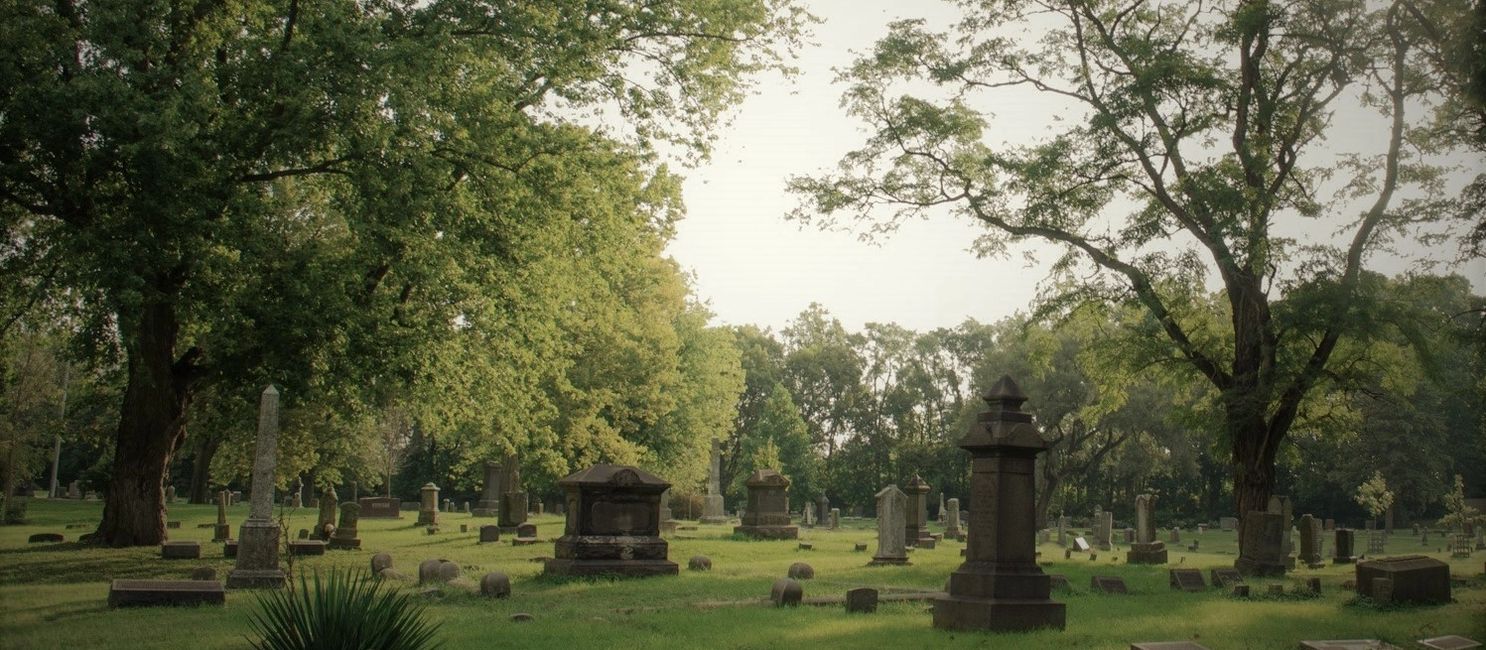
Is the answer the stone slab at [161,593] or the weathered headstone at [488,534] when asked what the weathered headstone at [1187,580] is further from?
the weathered headstone at [488,534]

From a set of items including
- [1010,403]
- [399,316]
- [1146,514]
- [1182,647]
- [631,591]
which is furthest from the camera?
[1146,514]

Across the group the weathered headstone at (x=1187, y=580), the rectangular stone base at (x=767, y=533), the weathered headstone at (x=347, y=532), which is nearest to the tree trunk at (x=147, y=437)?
the weathered headstone at (x=347, y=532)

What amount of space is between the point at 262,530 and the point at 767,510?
18356 millimetres

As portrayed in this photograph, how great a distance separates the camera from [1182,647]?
8672mm

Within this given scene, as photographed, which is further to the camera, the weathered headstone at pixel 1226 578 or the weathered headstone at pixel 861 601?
the weathered headstone at pixel 1226 578

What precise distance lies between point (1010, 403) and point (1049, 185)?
12075 millimetres

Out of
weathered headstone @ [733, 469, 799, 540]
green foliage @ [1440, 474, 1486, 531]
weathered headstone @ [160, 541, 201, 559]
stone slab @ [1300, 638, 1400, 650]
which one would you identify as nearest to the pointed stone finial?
stone slab @ [1300, 638, 1400, 650]

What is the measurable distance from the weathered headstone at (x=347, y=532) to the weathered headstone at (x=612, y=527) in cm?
730

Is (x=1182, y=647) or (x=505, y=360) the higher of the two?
(x=505, y=360)

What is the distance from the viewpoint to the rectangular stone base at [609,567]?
18.1 metres

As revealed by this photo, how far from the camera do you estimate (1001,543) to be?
12.3 m

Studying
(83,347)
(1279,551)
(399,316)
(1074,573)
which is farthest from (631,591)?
(1279,551)

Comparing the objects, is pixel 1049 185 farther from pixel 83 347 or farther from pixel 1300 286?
pixel 83 347

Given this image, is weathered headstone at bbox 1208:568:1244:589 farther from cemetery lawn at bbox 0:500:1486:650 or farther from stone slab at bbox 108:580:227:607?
stone slab at bbox 108:580:227:607
